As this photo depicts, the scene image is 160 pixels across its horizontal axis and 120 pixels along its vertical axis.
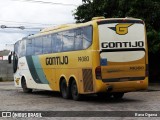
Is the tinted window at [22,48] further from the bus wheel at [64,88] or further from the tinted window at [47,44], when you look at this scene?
the bus wheel at [64,88]

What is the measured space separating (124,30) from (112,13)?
47.0 ft

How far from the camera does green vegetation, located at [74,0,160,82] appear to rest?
98.0ft

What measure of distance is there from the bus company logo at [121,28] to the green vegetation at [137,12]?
11.3 metres

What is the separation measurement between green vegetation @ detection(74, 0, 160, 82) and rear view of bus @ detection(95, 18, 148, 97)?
11047 millimetres

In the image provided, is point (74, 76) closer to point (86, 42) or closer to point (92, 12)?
point (86, 42)

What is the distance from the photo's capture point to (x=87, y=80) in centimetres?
1858

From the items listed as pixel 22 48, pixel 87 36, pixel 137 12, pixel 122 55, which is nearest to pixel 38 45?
pixel 22 48

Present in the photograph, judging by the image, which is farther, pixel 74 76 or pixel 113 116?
pixel 74 76

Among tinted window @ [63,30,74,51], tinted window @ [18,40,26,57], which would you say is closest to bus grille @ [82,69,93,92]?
tinted window @ [63,30,74,51]

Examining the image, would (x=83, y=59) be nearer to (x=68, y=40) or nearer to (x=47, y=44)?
(x=68, y=40)

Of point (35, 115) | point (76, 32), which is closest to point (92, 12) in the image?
point (76, 32)

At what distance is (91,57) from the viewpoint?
1814 cm

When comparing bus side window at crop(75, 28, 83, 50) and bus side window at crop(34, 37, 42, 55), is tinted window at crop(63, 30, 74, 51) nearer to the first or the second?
bus side window at crop(75, 28, 83, 50)

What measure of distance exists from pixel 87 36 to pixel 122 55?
161cm
